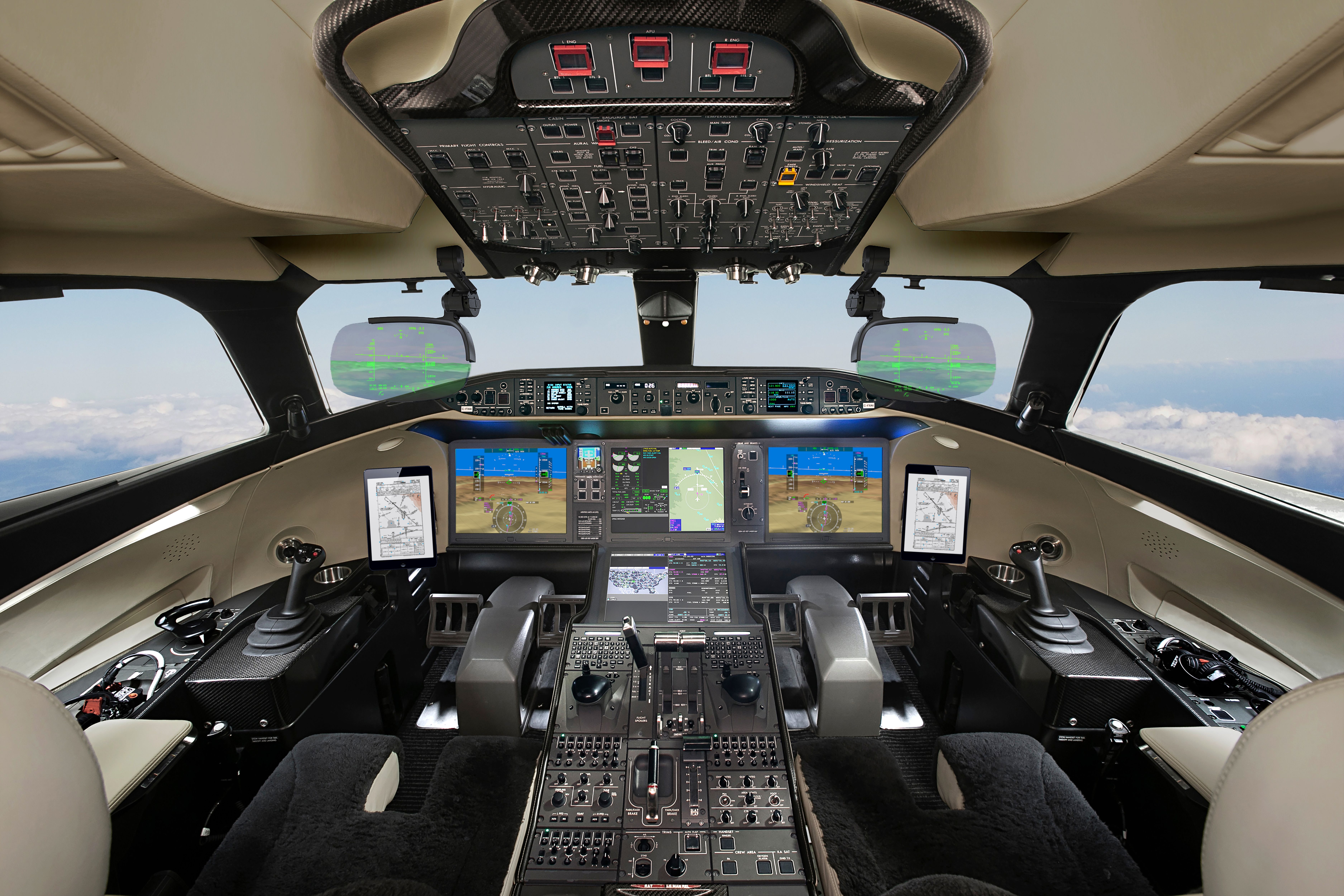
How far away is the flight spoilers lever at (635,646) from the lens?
5.70 feet

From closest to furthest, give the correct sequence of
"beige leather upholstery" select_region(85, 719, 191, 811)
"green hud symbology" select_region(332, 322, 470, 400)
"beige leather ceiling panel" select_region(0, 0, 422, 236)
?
1. "beige leather ceiling panel" select_region(0, 0, 422, 236)
2. "beige leather upholstery" select_region(85, 719, 191, 811)
3. "green hud symbology" select_region(332, 322, 470, 400)

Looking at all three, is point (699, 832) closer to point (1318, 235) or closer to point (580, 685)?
point (580, 685)

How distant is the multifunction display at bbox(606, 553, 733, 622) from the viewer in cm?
217

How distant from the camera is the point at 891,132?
1362mm

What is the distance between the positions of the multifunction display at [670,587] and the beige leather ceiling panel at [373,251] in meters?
1.63

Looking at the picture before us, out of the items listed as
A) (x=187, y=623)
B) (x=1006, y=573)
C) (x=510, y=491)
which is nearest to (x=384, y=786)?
(x=187, y=623)

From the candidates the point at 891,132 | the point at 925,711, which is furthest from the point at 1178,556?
the point at 891,132

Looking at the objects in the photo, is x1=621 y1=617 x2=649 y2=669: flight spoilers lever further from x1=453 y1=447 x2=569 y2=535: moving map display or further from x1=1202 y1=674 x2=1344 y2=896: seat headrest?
x1=1202 y1=674 x2=1344 y2=896: seat headrest

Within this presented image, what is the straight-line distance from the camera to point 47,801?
789mm

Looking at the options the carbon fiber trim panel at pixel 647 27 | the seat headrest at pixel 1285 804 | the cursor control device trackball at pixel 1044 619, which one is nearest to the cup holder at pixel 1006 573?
the cursor control device trackball at pixel 1044 619

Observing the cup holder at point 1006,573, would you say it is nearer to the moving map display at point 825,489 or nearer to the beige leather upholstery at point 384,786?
the moving map display at point 825,489

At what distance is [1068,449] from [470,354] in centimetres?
289

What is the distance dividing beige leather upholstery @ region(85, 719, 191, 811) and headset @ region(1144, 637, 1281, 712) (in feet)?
9.10

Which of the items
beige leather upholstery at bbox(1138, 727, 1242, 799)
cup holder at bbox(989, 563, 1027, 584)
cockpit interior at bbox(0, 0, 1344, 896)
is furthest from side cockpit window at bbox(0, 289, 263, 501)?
beige leather upholstery at bbox(1138, 727, 1242, 799)
